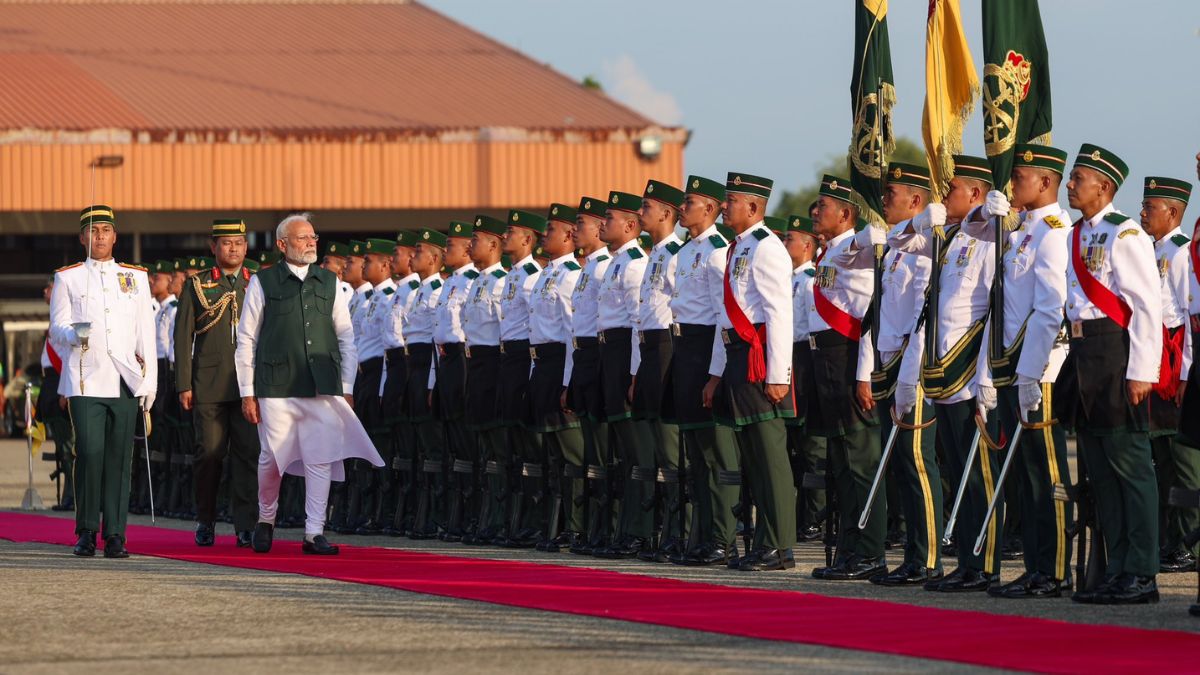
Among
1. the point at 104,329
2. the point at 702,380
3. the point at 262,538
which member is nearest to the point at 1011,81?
the point at 702,380

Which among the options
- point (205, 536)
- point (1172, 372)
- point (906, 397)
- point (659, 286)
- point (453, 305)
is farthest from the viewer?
point (453, 305)

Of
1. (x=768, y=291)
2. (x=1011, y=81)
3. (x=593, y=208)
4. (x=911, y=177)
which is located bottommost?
(x=768, y=291)

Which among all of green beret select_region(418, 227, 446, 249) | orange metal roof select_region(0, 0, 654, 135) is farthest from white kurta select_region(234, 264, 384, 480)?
orange metal roof select_region(0, 0, 654, 135)

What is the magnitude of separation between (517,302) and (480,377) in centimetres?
68

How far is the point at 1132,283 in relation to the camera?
8.95 m

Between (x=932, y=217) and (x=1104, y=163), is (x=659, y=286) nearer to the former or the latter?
(x=932, y=217)

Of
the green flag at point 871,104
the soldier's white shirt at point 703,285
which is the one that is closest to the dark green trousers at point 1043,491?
the green flag at point 871,104

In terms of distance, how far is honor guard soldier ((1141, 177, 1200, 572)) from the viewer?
11.1 meters

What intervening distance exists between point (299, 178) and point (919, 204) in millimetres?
28457

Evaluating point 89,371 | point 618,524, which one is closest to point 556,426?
point 618,524

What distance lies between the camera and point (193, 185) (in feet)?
124

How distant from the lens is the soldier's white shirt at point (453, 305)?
14.2 meters

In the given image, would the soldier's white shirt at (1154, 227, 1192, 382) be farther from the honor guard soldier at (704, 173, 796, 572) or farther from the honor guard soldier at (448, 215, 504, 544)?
the honor guard soldier at (448, 215, 504, 544)

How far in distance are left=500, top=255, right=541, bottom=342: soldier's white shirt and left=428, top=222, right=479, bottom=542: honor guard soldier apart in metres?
0.55
